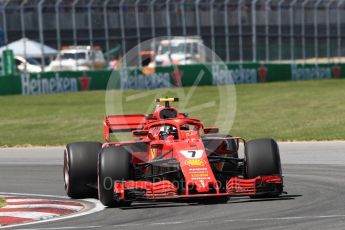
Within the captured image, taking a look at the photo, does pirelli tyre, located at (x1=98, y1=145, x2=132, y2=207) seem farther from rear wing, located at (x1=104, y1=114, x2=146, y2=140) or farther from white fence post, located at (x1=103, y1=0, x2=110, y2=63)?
white fence post, located at (x1=103, y1=0, x2=110, y2=63)

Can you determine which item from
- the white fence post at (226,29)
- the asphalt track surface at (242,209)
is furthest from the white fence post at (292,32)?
the asphalt track surface at (242,209)

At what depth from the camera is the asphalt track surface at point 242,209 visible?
11539 mm

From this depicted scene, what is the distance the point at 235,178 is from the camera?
1347cm

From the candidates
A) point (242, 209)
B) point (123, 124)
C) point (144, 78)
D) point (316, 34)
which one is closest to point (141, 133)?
point (123, 124)

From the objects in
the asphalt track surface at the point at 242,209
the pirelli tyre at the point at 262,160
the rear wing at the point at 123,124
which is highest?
the rear wing at the point at 123,124

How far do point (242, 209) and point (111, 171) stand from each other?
179 cm

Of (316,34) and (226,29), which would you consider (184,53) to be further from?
(316,34)

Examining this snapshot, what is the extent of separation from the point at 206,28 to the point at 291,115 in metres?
18.4

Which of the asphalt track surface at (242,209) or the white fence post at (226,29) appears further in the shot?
the white fence post at (226,29)

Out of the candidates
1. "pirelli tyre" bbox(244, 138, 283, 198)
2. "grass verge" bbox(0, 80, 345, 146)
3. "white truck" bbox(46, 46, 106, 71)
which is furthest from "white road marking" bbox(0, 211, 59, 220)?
"white truck" bbox(46, 46, 106, 71)

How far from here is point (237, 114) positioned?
33.6 m

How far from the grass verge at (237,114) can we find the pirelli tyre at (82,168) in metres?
6.13

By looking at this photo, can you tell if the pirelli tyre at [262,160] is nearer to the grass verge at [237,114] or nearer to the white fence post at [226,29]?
the grass verge at [237,114]

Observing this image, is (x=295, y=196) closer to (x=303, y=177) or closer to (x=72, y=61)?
(x=303, y=177)
